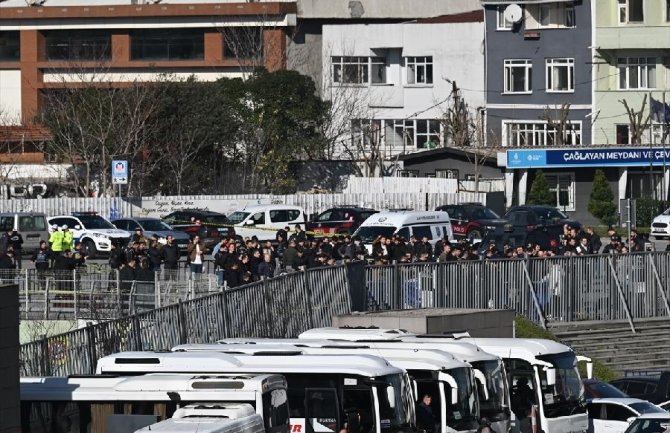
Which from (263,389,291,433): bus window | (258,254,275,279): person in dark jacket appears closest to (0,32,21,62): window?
(258,254,275,279): person in dark jacket

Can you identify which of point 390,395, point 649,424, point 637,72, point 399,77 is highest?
point 399,77

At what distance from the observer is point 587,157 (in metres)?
64.8

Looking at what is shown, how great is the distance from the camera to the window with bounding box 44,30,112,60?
287 ft

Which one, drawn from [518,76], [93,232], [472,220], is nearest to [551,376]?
[93,232]

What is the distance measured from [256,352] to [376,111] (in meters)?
62.4

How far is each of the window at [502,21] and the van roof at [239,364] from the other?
57.9m

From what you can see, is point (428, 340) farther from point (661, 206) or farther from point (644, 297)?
point (661, 206)

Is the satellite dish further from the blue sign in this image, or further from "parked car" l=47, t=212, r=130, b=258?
"parked car" l=47, t=212, r=130, b=258

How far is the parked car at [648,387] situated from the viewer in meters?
27.2

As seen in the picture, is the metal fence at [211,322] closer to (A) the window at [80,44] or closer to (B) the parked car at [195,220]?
(B) the parked car at [195,220]

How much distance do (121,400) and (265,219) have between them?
37.2 m

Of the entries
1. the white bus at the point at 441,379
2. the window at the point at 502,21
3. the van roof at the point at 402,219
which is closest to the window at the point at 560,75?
the window at the point at 502,21

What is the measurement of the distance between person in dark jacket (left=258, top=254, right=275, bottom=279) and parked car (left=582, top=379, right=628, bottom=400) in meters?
8.80

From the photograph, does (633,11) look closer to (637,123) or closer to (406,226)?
(637,123)
